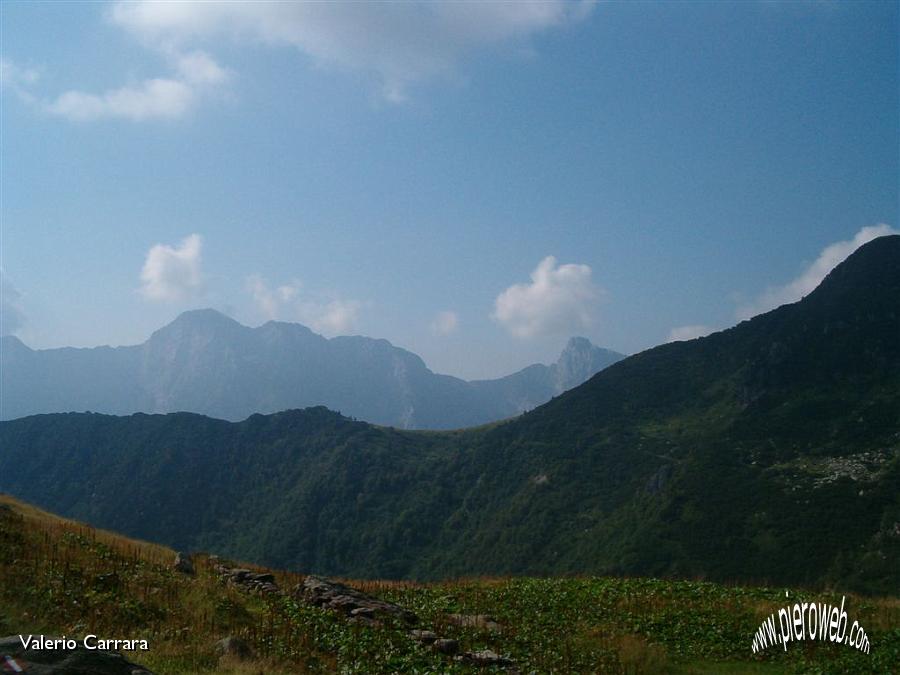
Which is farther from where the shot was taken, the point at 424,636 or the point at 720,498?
the point at 720,498

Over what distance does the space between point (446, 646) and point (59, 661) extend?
8.79 metres

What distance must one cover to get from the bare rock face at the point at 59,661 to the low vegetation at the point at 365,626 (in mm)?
2616

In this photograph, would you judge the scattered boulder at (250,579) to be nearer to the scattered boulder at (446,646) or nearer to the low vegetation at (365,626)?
the low vegetation at (365,626)

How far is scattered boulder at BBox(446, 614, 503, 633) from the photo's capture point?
17156 mm

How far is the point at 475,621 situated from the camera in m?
17.7

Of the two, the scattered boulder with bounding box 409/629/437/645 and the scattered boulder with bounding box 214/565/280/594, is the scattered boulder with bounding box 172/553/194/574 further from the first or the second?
the scattered boulder with bounding box 409/629/437/645

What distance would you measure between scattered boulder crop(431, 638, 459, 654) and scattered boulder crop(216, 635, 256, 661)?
441 centimetres

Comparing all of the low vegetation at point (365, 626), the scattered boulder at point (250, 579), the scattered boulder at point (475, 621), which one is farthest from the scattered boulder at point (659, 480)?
the scattered boulder at point (250, 579)

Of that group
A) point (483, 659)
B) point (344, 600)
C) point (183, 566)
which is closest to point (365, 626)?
point (344, 600)

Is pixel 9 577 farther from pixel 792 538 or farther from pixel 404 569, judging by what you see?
pixel 404 569

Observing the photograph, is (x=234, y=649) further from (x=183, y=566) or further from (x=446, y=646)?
(x=183, y=566)

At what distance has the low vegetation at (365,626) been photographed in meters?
12.7

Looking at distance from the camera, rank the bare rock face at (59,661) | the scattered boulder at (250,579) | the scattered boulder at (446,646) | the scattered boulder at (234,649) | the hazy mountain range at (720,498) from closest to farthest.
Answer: the bare rock face at (59,661)
the scattered boulder at (234,649)
the scattered boulder at (446,646)
the scattered boulder at (250,579)
the hazy mountain range at (720,498)

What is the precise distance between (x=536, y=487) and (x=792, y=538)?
75.8 m
